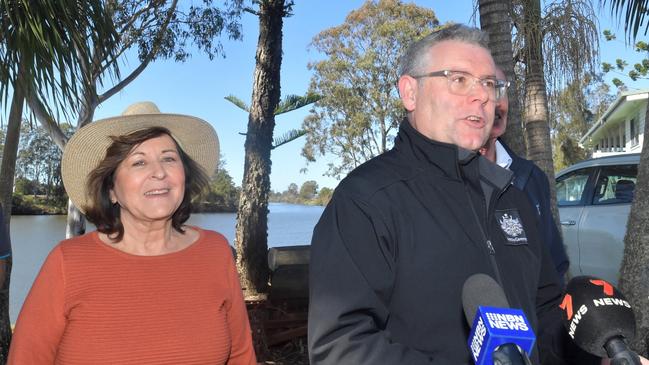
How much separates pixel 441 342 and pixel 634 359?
0.47m

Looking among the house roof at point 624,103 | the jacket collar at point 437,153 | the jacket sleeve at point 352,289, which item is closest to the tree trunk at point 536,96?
the jacket collar at point 437,153

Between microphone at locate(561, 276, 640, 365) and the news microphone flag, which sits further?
microphone at locate(561, 276, 640, 365)

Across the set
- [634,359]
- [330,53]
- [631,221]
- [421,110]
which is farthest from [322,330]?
[330,53]

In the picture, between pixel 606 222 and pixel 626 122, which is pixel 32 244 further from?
pixel 626 122

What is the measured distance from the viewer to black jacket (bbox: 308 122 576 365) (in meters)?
1.39

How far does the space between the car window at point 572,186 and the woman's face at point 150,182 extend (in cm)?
602

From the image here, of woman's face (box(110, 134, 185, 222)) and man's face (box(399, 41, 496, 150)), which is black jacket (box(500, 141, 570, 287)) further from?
woman's face (box(110, 134, 185, 222))

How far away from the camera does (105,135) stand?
8.25 ft

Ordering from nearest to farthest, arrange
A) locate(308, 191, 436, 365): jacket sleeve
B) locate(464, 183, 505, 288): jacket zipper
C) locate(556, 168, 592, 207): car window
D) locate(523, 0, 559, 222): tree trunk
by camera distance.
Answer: locate(308, 191, 436, 365): jacket sleeve
locate(464, 183, 505, 288): jacket zipper
locate(523, 0, 559, 222): tree trunk
locate(556, 168, 592, 207): car window

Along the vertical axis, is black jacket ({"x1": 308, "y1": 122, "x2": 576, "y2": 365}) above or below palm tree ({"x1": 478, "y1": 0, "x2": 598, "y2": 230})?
below

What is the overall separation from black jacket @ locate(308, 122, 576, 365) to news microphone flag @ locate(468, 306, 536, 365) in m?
0.38

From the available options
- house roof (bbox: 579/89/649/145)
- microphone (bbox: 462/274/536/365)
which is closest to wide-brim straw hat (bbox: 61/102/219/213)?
microphone (bbox: 462/274/536/365)

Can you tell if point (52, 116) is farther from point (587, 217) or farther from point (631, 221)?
point (587, 217)

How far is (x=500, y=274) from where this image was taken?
63.9 inches
